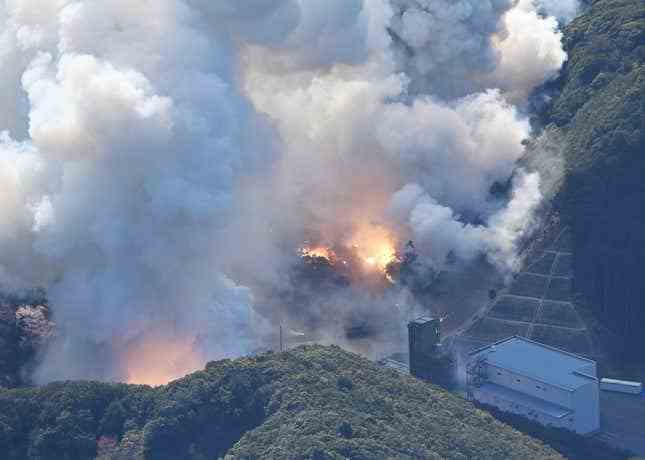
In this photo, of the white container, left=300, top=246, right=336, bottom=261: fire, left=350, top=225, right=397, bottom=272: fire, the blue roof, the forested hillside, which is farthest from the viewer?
left=350, top=225, right=397, bottom=272: fire

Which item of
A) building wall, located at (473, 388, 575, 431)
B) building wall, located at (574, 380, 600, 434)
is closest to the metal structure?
building wall, located at (473, 388, 575, 431)

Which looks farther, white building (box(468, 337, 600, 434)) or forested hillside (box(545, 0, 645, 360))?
forested hillside (box(545, 0, 645, 360))

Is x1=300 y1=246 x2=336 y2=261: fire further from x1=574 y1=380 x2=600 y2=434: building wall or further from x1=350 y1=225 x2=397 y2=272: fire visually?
x1=574 y1=380 x2=600 y2=434: building wall

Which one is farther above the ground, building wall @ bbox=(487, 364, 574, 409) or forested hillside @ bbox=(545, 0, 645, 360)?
forested hillside @ bbox=(545, 0, 645, 360)

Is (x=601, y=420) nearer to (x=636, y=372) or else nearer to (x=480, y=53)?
(x=636, y=372)

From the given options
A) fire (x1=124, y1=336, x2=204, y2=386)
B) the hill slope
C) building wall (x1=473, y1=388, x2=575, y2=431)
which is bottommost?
the hill slope

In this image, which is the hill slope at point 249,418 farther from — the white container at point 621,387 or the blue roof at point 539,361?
the white container at point 621,387

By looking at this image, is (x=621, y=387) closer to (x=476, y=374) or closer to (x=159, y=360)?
(x=476, y=374)
